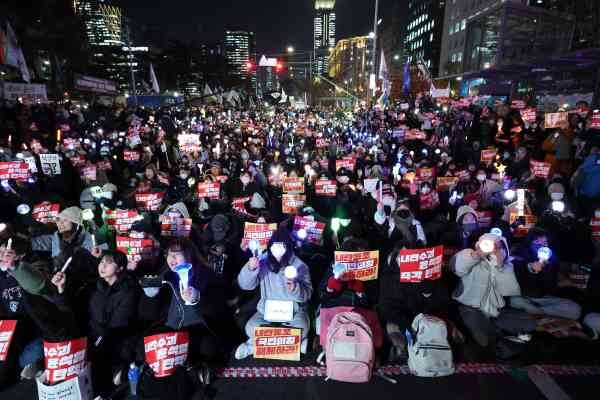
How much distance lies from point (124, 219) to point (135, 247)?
112 centimetres

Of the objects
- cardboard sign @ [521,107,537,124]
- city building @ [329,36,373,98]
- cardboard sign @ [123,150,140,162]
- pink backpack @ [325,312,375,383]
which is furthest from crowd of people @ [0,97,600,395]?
city building @ [329,36,373,98]

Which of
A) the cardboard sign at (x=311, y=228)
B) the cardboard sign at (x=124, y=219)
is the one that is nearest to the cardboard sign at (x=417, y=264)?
the cardboard sign at (x=311, y=228)

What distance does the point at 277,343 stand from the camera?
4.20 metres

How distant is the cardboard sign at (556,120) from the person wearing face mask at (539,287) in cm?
636

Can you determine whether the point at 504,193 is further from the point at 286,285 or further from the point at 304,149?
the point at 304,149

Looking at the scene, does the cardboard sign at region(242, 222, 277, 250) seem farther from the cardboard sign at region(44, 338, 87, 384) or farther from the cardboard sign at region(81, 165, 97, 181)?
the cardboard sign at region(81, 165, 97, 181)

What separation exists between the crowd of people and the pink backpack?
16.6 inches

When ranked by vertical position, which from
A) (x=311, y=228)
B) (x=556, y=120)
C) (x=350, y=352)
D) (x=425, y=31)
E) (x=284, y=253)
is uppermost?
(x=425, y=31)

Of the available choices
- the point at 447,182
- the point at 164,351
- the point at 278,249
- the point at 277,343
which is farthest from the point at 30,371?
the point at 447,182

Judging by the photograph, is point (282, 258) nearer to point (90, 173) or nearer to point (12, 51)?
point (90, 173)

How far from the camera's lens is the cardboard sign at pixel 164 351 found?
343cm

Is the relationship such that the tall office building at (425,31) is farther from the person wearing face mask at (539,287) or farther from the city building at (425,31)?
the person wearing face mask at (539,287)

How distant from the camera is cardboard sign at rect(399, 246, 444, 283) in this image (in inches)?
167

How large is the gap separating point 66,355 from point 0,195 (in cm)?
586
